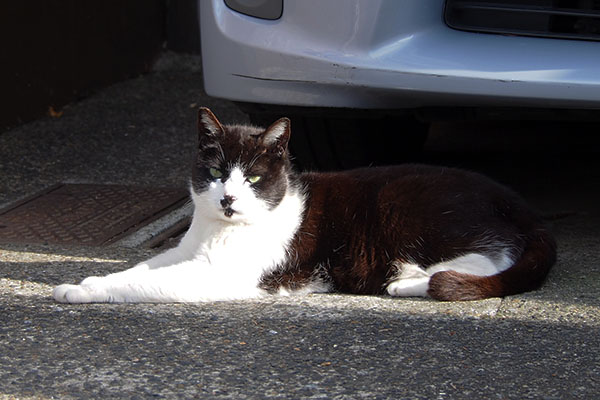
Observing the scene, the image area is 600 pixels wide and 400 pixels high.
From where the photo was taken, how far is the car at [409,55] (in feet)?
10.0

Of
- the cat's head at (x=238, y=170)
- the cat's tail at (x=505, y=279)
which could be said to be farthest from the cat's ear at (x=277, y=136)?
the cat's tail at (x=505, y=279)

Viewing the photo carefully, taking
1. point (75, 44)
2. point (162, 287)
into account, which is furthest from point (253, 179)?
point (75, 44)

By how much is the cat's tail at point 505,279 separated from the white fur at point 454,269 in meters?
0.04

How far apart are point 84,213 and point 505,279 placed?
1.92m

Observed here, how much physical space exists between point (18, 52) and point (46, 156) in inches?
31.6

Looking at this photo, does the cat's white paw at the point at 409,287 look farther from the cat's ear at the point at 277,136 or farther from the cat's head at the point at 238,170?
the cat's ear at the point at 277,136

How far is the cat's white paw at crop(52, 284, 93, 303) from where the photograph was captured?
2.78m

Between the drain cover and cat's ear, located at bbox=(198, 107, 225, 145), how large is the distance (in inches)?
29.7

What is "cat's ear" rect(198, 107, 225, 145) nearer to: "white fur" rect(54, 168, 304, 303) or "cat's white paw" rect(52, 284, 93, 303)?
"white fur" rect(54, 168, 304, 303)

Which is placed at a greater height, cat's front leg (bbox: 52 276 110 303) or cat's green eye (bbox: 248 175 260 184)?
cat's green eye (bbox: 248 175 260 184)

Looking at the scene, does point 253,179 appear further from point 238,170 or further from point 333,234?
point 333,234

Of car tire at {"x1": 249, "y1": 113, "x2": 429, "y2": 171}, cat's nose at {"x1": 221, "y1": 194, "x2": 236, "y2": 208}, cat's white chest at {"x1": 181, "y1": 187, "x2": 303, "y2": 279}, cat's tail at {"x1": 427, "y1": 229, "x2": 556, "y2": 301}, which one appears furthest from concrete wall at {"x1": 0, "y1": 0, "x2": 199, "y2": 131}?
cat's tail at {"x1": 427, "y1": 229, "x2": 556, "y2": 301}

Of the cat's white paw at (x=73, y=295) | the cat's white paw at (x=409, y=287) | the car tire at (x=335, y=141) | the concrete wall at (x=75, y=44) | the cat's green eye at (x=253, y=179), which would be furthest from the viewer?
the concrete wall at (x=75, y=44)

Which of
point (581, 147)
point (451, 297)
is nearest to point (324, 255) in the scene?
point (451, 297)
